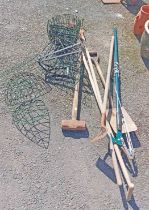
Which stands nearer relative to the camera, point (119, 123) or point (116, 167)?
point (116, 167)

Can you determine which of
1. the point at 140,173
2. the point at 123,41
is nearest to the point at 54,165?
the point at 140,173

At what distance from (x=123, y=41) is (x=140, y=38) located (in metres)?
0.55

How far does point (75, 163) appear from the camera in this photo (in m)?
7.05

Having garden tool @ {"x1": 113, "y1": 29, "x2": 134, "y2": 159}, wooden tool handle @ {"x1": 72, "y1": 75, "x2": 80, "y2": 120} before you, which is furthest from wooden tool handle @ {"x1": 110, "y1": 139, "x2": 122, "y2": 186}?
wooden tool handle @ {"x1": 72, "y1": 75, "x2": 80, "y2": 120}

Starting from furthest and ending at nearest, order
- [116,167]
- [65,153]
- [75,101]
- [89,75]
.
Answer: [89,75], [75,101], [65,153], [116,167]

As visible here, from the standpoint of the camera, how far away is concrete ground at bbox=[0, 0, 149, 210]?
21.3 feet

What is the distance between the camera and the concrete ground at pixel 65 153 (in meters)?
6.49

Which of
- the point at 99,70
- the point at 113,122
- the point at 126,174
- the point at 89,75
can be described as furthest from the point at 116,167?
the point at 99,70

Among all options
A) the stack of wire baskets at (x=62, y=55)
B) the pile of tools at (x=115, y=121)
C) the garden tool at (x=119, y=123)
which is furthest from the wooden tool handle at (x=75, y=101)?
the garden tool at (x=119, y=123)

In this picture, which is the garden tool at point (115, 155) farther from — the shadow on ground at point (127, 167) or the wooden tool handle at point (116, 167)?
the shadow on ground at point (127, 167)

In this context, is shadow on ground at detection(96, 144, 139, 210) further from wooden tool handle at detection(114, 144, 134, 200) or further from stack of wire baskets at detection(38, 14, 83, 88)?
stack of wire baskets at detection(38, 14, 83, 88)

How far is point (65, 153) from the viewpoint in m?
7.20

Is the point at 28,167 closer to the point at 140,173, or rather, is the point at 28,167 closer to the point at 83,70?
the point at 140,173

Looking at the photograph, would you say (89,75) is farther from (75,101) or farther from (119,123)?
(119,123)
